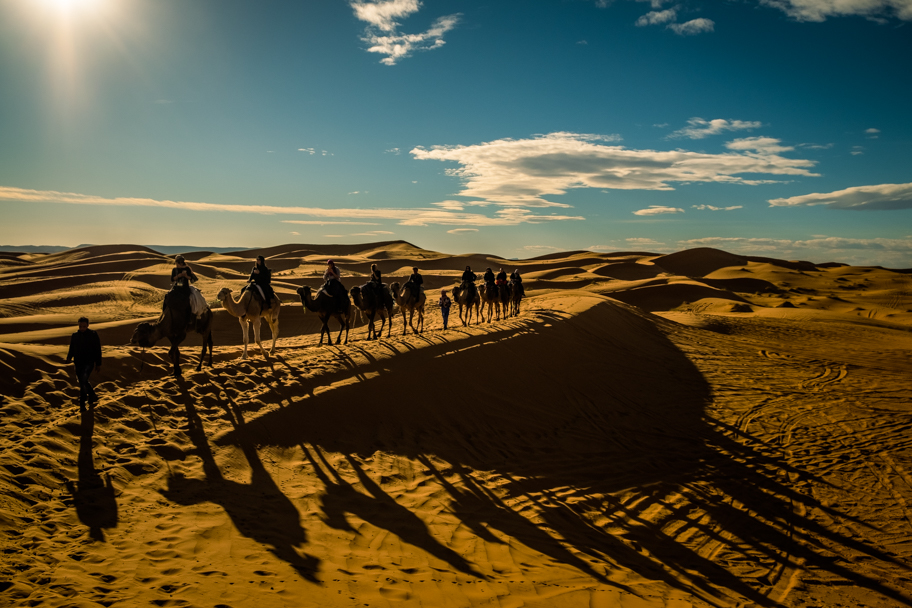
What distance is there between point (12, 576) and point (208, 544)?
1623 mm

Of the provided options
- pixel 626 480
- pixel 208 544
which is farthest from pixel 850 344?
pixel 208 544

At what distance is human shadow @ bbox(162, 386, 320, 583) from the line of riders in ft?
12.2

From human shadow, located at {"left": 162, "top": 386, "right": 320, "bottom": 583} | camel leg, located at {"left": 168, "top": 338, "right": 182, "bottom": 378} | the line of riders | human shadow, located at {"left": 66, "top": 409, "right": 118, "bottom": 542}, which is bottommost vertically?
human shadow, located at {"left": 162, "top": 386, "right": 320, "bottom": 583}

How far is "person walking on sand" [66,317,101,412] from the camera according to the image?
8274mm

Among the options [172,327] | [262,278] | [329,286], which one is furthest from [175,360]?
[329,286]

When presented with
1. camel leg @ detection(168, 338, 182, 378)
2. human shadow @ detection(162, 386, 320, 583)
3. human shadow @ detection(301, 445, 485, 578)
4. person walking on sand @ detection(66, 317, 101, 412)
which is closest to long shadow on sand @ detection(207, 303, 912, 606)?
human shadow @ detection(301, 445, 485, 578)

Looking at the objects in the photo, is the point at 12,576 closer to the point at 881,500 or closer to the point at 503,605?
the point at 503,605

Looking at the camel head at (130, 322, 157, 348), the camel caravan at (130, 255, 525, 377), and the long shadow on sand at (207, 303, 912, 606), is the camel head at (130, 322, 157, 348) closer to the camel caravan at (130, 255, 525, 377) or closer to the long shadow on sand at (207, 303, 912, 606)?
the camel caravan at (130, 255, 525, 377)

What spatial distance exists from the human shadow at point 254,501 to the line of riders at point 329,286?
3.71m

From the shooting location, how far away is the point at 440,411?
1108 cm

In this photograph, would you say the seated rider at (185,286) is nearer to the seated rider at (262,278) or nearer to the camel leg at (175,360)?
the camel leg at (175,360)

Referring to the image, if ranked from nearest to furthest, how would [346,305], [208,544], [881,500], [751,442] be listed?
[208,544] → [881,500] → [751,442] → [346,305]

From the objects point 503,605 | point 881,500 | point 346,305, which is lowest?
point 881,500

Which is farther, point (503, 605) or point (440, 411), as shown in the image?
point (440, 411)
